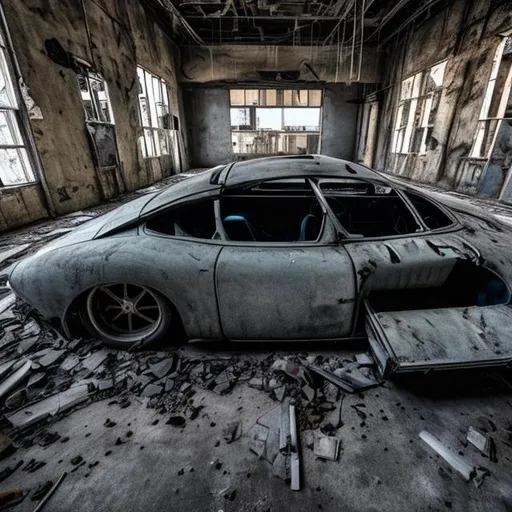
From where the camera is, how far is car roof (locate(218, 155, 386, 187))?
2.33m

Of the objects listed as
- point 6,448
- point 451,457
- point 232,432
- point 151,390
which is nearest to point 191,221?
point 151,390

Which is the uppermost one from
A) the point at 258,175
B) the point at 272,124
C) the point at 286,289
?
the point at 272,124

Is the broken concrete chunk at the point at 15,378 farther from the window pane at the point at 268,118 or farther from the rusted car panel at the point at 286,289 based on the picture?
the window pane at the point at 268,118

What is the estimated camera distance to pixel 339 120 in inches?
575

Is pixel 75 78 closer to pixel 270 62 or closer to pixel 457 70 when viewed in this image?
pixel 270 62

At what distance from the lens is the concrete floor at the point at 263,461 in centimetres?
131

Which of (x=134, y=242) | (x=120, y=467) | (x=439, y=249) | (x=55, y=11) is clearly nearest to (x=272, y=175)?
(x=134, y=242)

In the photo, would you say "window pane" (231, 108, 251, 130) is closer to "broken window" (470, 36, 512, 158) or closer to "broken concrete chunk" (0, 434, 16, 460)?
"broken window" (470, 36, 512, 158)

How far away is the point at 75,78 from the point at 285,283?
695cm

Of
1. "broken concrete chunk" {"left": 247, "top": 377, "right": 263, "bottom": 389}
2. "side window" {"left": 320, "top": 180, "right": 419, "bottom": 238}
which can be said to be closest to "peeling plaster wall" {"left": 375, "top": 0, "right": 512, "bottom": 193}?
"side window" {"left": 320, "top": 180, "right": 419, "bottom": 238}

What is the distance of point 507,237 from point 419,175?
28.1 feet

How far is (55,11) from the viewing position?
5.33 metres

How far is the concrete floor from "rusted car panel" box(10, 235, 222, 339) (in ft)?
1.69

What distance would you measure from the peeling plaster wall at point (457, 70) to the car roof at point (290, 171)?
22.0ft
